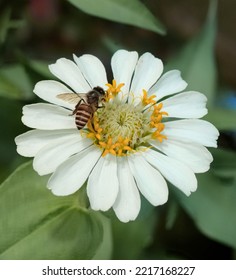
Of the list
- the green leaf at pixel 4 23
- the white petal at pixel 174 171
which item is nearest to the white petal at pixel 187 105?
the white petal at pixel 174 171

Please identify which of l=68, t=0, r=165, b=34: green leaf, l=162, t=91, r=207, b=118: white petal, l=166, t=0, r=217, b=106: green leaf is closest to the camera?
l=162, t=91, r=207, b=118: white petal

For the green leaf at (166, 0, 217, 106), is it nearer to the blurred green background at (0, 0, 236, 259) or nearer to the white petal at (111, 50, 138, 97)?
the blurred green background at (0, 0, 236, 259)

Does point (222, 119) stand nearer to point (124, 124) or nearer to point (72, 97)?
point (124, 124)

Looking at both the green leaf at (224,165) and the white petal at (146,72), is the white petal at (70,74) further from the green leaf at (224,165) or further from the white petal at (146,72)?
the green leaf at (224,165)

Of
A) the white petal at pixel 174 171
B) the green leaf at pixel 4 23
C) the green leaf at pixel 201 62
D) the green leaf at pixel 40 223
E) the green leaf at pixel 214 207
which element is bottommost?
the green leaf at pixel 40 223

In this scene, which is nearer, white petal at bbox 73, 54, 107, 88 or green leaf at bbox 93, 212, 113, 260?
white petal at bbox 73, 54, 107, 88

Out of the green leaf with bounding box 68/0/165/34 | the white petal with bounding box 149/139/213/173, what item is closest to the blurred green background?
the green leaf with bounding box 68/0/165/34

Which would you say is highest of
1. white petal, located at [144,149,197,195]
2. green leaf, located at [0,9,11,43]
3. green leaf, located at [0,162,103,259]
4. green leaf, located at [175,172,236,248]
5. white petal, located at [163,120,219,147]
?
green leaf, located at [0,9,11,43]
